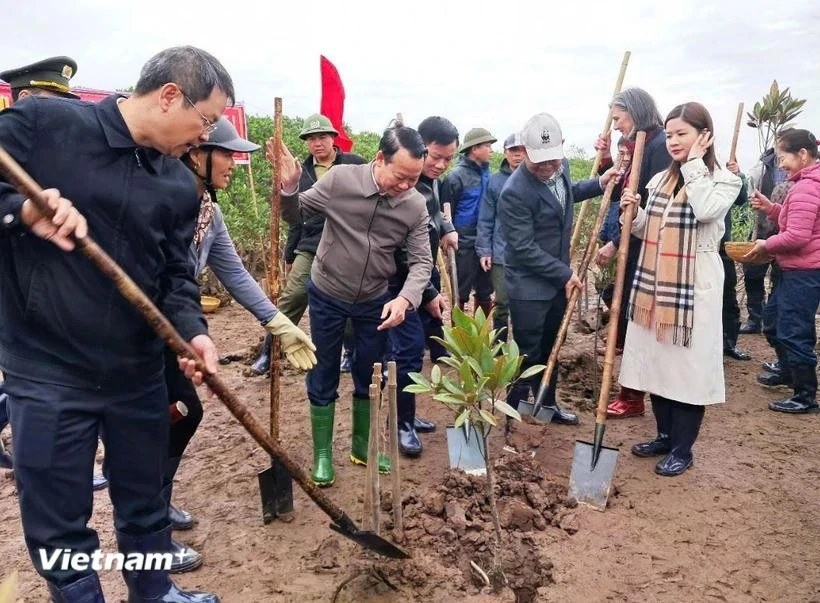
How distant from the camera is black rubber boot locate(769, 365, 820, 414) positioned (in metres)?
4.66

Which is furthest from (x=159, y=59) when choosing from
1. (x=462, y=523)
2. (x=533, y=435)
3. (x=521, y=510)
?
(x=533, y=435)

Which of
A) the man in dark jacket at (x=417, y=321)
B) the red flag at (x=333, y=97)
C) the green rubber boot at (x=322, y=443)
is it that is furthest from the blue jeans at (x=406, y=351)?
the red flag at (x=333, y=97)

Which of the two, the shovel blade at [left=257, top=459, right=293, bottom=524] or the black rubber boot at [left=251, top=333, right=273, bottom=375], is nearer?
the shovel blade at [left=257, top=459, right=293, bottom=524]

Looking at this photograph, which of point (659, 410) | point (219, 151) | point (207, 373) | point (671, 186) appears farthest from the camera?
point (659, 410)

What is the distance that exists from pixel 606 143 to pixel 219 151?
3422 millimetres

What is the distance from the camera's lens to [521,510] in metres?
3.15

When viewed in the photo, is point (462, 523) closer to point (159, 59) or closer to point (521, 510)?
point (521, 510)

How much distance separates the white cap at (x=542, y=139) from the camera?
3725 mm

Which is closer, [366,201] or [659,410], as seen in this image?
[366,201]

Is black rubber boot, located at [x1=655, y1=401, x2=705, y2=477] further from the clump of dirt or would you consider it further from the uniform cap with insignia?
the uniform cap with insignia

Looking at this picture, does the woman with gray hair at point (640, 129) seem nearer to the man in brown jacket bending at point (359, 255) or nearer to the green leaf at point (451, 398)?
the man in brown jacket bending at point (359, 255)

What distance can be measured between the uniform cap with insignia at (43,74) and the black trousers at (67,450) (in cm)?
296

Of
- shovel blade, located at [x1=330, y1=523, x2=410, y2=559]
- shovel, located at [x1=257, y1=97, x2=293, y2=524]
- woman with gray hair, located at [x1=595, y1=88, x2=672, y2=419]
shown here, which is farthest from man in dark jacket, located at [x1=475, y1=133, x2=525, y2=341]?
shovel blade, located at [x1=330, y1=523, x2=410, y2=559]

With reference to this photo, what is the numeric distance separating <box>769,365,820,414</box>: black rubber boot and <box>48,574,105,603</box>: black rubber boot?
15.7ft
